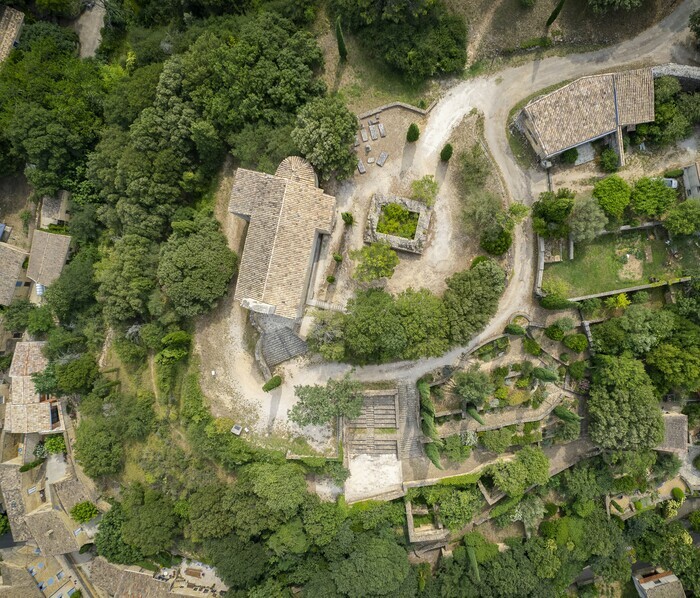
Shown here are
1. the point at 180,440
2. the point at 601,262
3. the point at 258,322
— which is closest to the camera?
the point at 601,262

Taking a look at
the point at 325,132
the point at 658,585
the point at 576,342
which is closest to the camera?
the point at 325,132

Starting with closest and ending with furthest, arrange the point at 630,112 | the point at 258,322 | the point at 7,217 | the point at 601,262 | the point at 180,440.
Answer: the point at 630,112
the point at 601,262
the point at 258,322
the point at 180,440
the point at 7,217

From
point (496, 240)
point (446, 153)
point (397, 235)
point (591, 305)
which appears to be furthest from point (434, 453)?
point (446, 153)

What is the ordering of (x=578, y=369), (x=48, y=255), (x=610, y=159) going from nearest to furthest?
1. (x=610, y=159)
2. (x=578, y=369)
3. (x=48, y=255)

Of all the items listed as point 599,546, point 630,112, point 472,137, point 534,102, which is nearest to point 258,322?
point 472,137

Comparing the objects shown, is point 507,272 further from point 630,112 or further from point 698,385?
point 698,385

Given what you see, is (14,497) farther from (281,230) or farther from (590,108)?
(590,108)

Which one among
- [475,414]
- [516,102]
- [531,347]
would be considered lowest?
[475,414]
